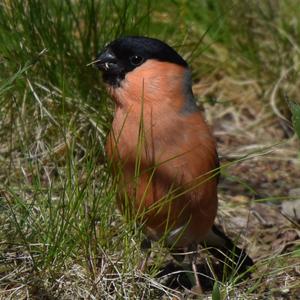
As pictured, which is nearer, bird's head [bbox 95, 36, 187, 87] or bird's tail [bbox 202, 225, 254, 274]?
bird's head [bbox 95, 36, 187, 87]

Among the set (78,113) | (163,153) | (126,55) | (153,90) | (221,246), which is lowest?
(221,246)

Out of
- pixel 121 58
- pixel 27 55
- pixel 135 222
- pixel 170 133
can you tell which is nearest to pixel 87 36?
pixel 27 55

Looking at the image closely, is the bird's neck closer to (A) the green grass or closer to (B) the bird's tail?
(A) the green grass

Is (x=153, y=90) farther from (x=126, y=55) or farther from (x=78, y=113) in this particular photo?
(x=78, y=113)

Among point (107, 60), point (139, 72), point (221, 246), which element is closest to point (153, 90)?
point (139, 72)

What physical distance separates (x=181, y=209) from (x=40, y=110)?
1.11 m

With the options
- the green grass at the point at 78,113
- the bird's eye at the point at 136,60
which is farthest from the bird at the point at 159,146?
the green grass at the point at 78,113

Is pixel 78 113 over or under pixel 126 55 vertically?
under

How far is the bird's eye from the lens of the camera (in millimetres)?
3854

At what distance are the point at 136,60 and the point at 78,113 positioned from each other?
2.69ft

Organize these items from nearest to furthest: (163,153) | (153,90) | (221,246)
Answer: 1. (163,153)
2. (153,90)
3. (221,246)

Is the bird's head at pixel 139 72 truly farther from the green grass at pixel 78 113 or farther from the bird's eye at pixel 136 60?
the green grass at pixel 78 113

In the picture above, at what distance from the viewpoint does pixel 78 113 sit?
15.1 ft

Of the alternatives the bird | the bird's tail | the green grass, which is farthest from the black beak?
the bird's tail
